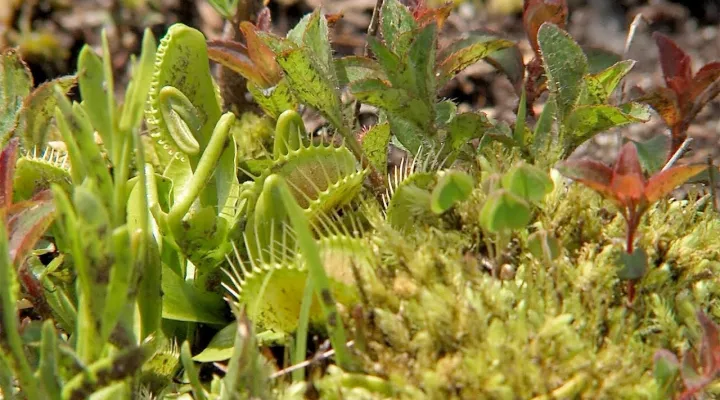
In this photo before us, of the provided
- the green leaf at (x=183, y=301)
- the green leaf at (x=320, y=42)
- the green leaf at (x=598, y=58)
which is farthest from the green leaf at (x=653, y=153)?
the green leaf at (x=183, y=301)

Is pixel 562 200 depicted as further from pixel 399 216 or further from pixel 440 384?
pixel 440 384

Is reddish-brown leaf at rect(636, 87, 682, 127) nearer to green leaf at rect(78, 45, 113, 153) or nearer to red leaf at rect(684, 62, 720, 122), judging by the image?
red leaf at rect(684, 62, 720, 122)

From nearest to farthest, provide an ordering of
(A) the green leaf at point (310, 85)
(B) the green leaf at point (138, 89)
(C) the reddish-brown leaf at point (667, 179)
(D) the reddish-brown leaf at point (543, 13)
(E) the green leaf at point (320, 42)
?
(B) the green leaf at point (138, 89), (C) the reddish-brown leaf at point (667, 179), (A) the green leaf at point (310, 85), (E) the green leaf at point (320, 42), (D) the reddish-brown leaf at point (543, 13)

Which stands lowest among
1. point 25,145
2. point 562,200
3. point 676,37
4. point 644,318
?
point 676,37

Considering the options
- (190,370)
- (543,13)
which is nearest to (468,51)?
(543,13)

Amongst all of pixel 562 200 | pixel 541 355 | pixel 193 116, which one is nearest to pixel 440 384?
pixel 541 355

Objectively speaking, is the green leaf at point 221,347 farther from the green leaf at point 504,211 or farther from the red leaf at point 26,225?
the green leaf at point 504,211
